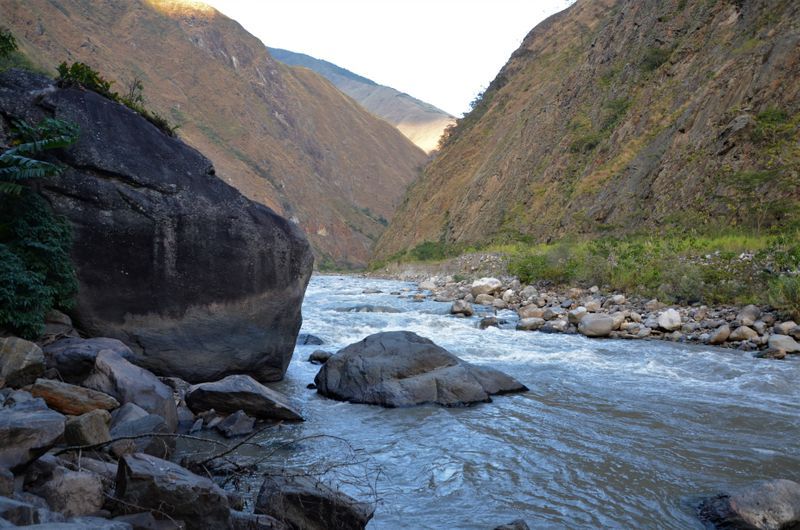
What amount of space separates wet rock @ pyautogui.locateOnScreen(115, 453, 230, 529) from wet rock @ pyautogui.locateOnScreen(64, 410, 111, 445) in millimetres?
933

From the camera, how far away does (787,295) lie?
1247cm

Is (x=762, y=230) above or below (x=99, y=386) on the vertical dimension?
above

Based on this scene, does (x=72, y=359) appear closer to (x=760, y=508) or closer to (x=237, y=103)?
(x=760, y=508)

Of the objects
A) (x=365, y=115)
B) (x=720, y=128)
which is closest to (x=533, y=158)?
(x=720, y=128)

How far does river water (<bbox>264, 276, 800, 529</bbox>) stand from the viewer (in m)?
5.24

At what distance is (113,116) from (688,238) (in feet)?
56.6

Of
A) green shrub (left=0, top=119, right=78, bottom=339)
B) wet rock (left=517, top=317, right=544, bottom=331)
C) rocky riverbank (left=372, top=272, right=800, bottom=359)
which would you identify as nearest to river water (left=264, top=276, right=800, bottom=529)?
rocky riverbank (left=372, top=272, right=800, bottom=359)

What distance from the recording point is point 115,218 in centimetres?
809

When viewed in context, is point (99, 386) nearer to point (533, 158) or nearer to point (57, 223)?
point (57, 223)

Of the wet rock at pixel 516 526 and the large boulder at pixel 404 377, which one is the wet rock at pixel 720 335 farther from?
the wet rock at pixel 516 526

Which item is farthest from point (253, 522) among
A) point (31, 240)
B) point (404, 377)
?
point (31, 240)

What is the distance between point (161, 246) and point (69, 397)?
302cm

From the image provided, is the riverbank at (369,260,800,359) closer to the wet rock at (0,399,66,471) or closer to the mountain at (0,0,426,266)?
the wet rock at (0,399,66,471)

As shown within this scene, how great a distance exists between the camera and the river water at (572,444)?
17.2ft
